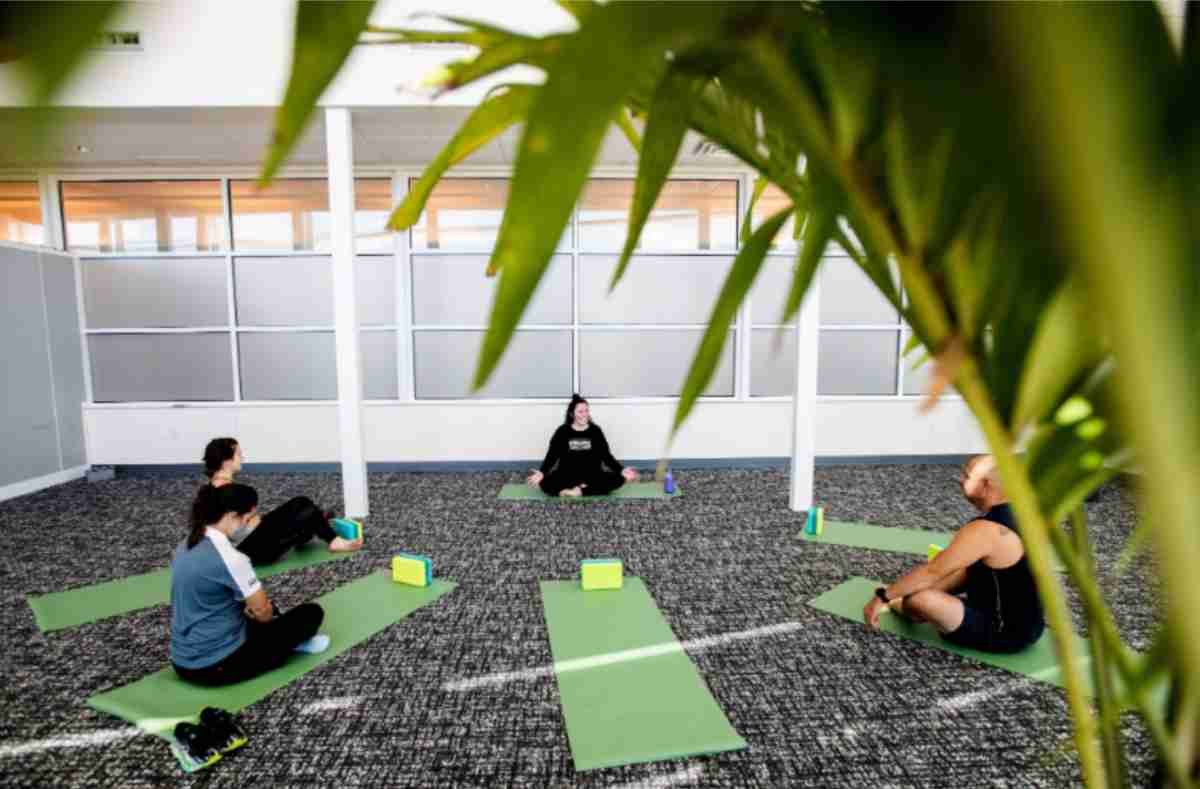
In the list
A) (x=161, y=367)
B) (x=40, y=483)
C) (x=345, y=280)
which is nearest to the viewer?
(x=345, y=280)

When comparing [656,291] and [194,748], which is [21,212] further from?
[194,748]

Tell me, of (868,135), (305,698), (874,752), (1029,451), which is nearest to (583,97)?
(868,135)

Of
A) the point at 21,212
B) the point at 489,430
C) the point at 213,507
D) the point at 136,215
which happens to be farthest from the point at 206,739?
the point at 21,212

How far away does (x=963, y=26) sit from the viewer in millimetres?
291

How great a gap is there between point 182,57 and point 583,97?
4842 mm

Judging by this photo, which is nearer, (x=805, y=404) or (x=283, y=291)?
(x=805, y=404)

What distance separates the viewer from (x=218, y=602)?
6.95 feet

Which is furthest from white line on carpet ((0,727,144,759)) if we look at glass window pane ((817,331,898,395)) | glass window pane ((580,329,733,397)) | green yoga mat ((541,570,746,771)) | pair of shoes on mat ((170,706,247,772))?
glass window pane ((817,331,898,395))

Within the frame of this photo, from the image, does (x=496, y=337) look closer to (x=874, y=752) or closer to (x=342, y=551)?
(x=874, y=752)

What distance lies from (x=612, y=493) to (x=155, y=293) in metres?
4.55

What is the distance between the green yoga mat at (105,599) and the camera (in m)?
2.71

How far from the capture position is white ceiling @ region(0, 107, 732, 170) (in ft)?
13.5

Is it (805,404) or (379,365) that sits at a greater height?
(379,365)

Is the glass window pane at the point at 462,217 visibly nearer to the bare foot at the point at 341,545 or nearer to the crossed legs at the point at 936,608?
the bare foot at the point at 341,545
